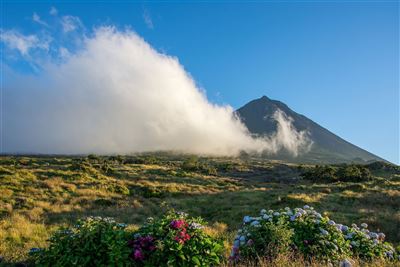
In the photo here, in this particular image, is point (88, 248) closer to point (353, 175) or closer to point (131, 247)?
point (131, 247)

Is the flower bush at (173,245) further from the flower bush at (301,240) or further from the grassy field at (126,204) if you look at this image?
the grassy field at (126,204)

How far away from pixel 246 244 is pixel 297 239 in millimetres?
1084

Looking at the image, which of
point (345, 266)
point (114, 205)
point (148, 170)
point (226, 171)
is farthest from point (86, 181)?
point (226, 171)

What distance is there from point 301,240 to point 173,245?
2.83 metres

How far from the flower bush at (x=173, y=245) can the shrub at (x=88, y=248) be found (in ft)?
0.90

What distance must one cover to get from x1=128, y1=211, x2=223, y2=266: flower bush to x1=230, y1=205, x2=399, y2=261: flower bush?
84cm

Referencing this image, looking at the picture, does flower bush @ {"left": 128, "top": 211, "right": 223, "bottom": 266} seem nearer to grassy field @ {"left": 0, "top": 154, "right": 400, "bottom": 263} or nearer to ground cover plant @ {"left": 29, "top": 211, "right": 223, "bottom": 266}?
ground cover plant @ {"left": 29, "top": 211, "right": 223, "bottom": 266}

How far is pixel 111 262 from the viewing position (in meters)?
5.64

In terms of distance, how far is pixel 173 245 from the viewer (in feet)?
19.2

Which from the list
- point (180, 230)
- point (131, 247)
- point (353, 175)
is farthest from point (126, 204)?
point (353, 175)

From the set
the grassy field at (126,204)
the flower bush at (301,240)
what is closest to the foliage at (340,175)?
the grassy field at (126,204)

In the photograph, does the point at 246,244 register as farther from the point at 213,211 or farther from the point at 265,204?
the point at 265,204

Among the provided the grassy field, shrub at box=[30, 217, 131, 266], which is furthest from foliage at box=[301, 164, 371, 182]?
shrub at box=[30, 217, 131, 266]

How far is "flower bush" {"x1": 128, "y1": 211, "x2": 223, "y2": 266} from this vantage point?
581 cm
